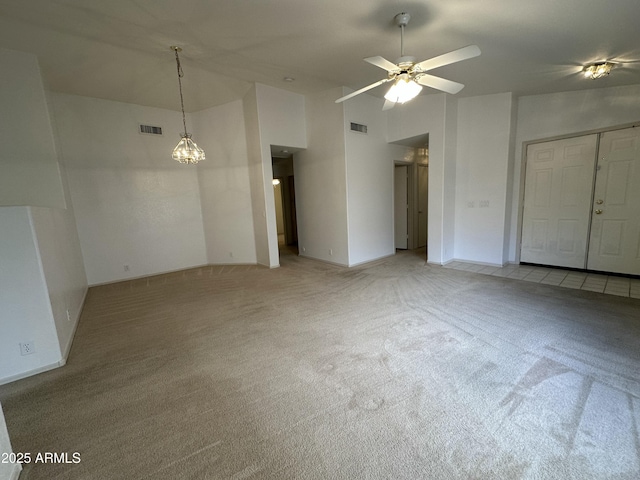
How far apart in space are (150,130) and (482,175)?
6539 mm

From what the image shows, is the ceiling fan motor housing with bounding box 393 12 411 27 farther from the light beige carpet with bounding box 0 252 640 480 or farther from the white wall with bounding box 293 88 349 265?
the light beige carpet with bounding box 0 252 640 480

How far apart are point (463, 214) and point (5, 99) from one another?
7275 millimetres

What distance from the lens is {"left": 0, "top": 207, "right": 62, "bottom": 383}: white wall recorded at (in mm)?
2121

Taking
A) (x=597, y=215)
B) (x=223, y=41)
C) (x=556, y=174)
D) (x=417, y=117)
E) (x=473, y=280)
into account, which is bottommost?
(x=473, y=280)

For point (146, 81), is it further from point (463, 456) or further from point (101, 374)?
point (463, 456)

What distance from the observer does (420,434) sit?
1.54m

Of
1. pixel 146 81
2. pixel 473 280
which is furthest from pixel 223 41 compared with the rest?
pixel 473 280

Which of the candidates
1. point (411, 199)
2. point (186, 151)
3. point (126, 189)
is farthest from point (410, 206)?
point (126, 189)

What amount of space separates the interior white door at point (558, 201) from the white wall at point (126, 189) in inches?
261

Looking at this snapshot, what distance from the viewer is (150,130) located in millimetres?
5227

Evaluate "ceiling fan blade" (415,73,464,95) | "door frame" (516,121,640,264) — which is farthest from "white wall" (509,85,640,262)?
"ceiling fan blade" (415,73,464,95)

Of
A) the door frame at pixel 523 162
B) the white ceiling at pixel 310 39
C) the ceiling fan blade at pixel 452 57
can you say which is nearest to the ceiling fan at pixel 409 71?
the ceiling fan blade at pixel 452 57

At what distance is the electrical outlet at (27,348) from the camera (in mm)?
2229

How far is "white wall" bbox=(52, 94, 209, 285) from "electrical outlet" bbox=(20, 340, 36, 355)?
10.1 ft
